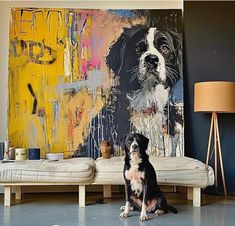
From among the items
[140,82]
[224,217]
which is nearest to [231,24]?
[140,82]

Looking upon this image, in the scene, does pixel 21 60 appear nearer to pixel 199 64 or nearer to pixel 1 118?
pixel 1 118

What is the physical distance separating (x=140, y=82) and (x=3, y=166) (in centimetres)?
180

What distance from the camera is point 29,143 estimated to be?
4020mm

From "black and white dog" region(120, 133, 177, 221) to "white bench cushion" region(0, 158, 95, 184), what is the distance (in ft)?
1.57

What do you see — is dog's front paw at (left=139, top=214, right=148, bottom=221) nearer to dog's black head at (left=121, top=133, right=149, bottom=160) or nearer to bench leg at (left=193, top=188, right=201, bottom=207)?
dog's black head at (left=121, top=133, right=149, bottom=160)

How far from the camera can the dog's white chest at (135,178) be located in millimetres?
2891

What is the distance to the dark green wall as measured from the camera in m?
4.16

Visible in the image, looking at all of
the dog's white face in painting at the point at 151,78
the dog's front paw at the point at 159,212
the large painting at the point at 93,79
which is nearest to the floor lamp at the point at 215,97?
the large painting at the point at 93,79

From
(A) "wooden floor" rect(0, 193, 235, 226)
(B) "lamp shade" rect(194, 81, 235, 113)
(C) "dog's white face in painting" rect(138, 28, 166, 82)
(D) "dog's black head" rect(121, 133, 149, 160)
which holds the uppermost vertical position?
(C) "dog's white face in painting" rect(138, 28, 166, 82)

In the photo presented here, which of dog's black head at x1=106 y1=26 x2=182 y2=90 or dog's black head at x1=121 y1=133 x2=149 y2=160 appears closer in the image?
dog's black head at x1=121 y1=133 x2=149 y2=160

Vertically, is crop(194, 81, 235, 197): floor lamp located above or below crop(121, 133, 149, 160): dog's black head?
above

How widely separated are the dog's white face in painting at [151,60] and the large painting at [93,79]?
12mm

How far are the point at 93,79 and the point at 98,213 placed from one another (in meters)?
1.63

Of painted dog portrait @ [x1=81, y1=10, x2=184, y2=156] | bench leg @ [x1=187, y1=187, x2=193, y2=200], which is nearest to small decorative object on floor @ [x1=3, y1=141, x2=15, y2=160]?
painted dog portrait @ [x1=81, y1=10, x2=184, y2=156]
